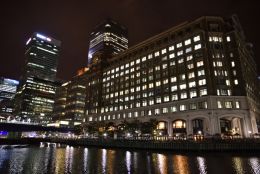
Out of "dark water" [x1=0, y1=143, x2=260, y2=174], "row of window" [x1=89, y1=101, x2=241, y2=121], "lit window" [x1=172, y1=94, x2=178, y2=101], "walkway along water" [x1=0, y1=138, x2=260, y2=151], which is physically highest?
"lit window" [x1=172, y1=94, x2=178, y2=101]

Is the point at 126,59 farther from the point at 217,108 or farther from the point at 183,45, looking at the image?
the point at 217,108

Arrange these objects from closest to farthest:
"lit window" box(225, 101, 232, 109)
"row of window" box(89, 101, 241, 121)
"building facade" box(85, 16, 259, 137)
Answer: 1. "lit window" box(225, 101, 232, 109)
2. "row of window" box(89, 101, 241, 121)
3. "building facade" box(85, 16, 259, 137)

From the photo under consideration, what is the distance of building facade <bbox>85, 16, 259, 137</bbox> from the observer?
8931 cm

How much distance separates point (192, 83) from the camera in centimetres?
9894

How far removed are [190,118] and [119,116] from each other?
5258cm

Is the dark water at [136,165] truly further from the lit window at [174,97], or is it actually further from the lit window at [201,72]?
the lit window at [174,97]

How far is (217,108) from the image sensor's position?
3428 inches

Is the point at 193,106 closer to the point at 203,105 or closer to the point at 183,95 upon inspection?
the point at 203,105

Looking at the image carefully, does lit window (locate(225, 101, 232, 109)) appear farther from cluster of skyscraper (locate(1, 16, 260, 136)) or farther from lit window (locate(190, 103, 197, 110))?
lit window (locate(190, 103, 197, 110))

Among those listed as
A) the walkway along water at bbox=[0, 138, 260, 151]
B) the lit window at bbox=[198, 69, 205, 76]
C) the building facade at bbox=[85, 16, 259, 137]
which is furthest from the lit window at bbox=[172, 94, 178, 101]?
the walkway along water at bbox=[0, 138, 260, 151]

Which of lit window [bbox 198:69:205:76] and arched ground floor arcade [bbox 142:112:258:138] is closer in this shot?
arched ground floor arcade [bbox 142:112:258:138]

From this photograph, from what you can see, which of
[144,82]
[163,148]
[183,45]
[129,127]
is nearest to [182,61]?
[183,45]

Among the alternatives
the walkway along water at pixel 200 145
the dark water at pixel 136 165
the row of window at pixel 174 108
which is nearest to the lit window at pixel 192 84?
the row of window at pixel 174 108

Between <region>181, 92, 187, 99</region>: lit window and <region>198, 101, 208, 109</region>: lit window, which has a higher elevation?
<region>181, 92, 187, 99</region>: lit window
